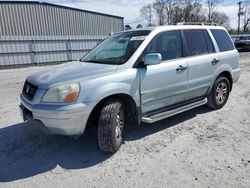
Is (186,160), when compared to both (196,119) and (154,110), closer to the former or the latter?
(154,110)

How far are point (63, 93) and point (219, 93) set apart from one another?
3.82 m

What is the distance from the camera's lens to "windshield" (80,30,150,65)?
3.92 m

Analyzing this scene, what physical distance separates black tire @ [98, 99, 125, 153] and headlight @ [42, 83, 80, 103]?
0.51 metres

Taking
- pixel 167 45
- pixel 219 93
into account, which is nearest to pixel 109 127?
pixel 167 45

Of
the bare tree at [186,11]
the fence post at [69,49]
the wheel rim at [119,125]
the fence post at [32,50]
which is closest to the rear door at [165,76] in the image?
the wheel rim at [119,125]

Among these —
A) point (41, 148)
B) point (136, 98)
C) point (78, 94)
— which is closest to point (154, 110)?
point (136, 98)

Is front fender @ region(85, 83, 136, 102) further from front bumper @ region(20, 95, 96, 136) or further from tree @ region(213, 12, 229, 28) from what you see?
tree @ region(213, 12, 229, 28)

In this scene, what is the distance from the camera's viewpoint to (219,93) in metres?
5.48

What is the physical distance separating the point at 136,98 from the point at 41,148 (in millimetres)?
1749

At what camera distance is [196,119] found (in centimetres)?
492

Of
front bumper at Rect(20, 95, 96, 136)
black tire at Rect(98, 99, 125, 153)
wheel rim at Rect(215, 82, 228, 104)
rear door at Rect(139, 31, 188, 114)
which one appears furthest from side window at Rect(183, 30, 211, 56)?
front bumper at Rect(20, 95, 96, 136)

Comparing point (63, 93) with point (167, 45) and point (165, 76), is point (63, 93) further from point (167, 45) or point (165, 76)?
point (167, 45)

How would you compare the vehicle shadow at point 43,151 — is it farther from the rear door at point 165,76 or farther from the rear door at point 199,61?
the rear door at point 199,61

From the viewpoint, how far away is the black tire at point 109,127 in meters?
3.39
